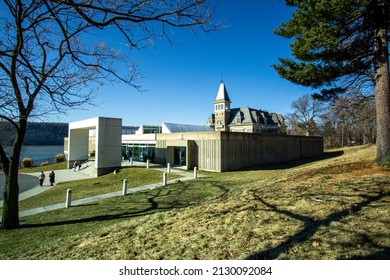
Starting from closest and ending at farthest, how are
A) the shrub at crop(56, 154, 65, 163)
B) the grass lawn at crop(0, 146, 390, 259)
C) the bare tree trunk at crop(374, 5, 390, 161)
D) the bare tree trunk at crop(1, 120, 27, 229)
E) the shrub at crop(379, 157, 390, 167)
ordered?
the grass lawn at crop(0, 146, 390, 259)
the bare tree trunk at crop(1, 120, 27, 229)
the shrub at crop(379, 157, 390, 167)
the bare tree trunk at crop(374, 5, 390, 161)
the shrub at crop(56, 154, 65, 163)

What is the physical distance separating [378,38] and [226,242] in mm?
11519

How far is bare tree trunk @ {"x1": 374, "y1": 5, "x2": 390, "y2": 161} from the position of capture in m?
9.73

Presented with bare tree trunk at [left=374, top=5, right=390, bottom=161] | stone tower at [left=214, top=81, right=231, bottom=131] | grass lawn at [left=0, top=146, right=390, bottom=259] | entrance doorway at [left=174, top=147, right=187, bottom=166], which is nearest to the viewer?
grass lawn at [left=0, top=146, right=390, bottom=259]

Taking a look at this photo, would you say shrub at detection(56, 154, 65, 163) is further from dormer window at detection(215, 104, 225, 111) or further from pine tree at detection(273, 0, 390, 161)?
pine tree at detection(273, 0, 390, 161)

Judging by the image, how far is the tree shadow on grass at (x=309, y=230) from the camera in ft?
10.8

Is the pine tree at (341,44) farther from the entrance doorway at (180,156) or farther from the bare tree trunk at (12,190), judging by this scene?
the entrance doorway at (180,156)

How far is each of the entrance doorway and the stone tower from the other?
33055 millimetres

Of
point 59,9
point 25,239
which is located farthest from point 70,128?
point 59,9

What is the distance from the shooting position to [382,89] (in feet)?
32.7

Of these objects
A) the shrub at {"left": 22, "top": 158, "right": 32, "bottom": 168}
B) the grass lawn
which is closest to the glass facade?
the shrub at {"left": 22, "top": 158, "right": 32, "bottom": 168}

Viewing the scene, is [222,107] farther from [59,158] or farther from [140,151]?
[59,158]

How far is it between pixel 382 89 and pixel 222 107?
1919 inches

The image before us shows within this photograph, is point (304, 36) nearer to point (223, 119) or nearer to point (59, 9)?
point (59, 9)

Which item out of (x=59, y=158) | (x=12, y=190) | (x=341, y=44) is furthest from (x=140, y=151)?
(x=341, y=44)
